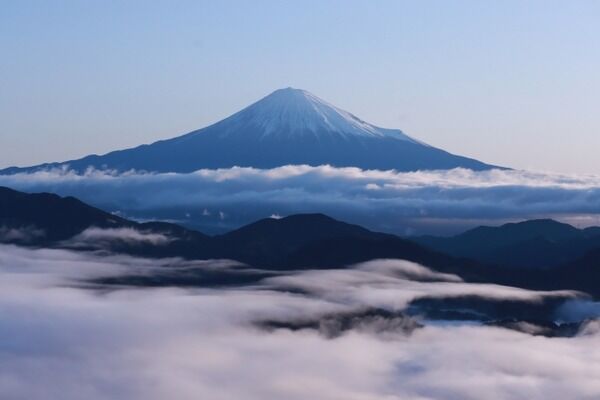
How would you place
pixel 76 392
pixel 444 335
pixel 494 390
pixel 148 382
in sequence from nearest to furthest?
1. pixel 76 392
2. pixel 148 382
3. pixel 494 390
4. pixel 444 335

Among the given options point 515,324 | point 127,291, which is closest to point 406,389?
point 515,324

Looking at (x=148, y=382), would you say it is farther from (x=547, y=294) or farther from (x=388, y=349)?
(x=547, y=294)

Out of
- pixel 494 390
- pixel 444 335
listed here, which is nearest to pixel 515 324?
pixel 444 335

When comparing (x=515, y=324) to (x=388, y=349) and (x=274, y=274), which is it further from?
(x=274, y=274)

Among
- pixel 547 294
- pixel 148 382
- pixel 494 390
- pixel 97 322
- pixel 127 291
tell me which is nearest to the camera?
pixel 148 382

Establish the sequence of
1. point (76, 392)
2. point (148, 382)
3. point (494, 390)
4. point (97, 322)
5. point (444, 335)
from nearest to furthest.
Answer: point (76, 392) → point (148, 382) → point (494, 390) → point (97, 322) → point (444, 335)

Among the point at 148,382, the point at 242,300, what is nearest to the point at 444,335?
the point at 242,300

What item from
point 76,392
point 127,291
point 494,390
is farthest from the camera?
point 127,291

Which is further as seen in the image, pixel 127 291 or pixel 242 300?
pixel 127 291

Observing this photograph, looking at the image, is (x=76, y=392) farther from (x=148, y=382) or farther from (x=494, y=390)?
(x=494, y=390)
